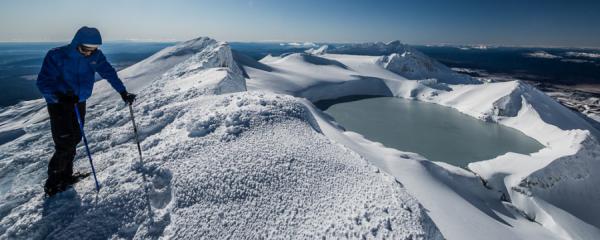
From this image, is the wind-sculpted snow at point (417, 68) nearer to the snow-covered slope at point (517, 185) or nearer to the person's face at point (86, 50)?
the snow-covered slope at point (517, 185)

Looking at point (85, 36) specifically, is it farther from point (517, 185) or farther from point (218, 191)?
point (517, 185)

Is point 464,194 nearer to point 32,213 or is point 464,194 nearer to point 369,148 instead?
point 369,148

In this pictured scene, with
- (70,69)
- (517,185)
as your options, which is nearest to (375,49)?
(517,185)

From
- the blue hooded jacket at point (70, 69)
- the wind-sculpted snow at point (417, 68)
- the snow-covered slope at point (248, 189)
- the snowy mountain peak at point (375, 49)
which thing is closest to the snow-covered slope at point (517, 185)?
the snow-covered slope at point (248, 189)

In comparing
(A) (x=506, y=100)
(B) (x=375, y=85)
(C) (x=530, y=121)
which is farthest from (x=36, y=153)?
(B) (x=375, y=85)

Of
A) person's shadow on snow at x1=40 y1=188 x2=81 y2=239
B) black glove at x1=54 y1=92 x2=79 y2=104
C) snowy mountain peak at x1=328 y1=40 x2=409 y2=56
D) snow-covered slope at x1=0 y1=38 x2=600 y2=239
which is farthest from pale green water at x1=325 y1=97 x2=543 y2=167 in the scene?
snowy mountain peak at x1=328 y1=40 x2=409 y2=56

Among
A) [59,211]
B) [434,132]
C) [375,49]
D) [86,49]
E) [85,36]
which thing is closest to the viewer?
[59,211]
